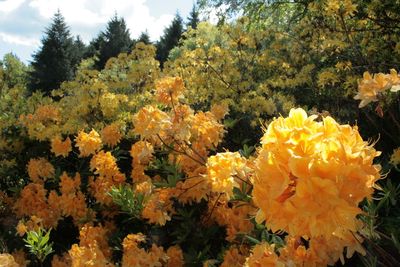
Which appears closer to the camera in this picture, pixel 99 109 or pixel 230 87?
pixel 99 109

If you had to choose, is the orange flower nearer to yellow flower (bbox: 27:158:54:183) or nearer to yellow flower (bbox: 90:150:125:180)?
yellow flower (bbox: 90:150:125:180)

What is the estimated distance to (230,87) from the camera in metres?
5.89

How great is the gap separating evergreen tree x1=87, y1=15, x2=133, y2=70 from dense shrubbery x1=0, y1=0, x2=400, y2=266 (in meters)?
19.5

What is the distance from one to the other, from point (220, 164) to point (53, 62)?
71.5 feet

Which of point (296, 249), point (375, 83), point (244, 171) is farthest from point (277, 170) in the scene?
point (375, 83)

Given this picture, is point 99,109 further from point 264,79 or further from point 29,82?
point 29,82

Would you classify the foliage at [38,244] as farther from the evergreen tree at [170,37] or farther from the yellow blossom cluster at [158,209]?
the evergreen tree at [170,37]

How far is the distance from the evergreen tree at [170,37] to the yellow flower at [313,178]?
91.4ft

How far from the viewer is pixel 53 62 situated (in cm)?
2208

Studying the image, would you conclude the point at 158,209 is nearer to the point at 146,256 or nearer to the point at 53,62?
the point at 146,256

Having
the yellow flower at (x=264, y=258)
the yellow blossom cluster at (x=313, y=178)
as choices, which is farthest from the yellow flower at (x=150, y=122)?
the yellow blossom cluster at (x=313, y=178)

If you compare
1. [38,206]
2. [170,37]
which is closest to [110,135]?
[38,206]

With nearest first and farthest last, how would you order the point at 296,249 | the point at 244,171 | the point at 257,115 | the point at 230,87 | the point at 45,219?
1. the point at 296,249
2. the point at 244,171
3. the point at 45,219
4. the point at 257,115
5. the point at 230,87

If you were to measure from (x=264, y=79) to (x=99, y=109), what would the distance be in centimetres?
273
